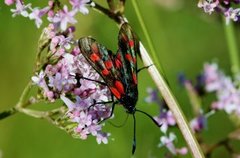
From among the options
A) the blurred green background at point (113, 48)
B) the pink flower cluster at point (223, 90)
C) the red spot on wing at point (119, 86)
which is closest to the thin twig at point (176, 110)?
the red spot on wing at point (119, 86)

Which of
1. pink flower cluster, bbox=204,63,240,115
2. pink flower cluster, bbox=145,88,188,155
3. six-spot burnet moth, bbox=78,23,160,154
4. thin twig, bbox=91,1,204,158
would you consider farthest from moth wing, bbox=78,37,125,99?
pink flower cluster, bbox=204,63,240,115

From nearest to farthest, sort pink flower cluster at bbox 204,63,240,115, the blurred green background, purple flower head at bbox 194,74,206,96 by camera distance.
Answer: pink flower cluster at bbox 204,63,240,115 → purple flower head at bbox 194,74,206,96 → the blurred green background

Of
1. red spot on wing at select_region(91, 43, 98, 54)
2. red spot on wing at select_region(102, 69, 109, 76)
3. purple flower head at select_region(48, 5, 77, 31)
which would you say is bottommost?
red spot on wing at select_region(102, 69, 109, 76)

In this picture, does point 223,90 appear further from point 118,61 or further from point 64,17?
point 64,17

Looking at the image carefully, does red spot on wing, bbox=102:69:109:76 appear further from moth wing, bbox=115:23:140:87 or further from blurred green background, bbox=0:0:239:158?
blurred green background, bbox=0:0:239:158

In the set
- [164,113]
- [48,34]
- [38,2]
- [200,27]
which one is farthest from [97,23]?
[48,34]

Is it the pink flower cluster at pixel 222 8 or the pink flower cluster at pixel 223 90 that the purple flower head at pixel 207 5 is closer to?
the pink flower cluster at pixel 222 8
